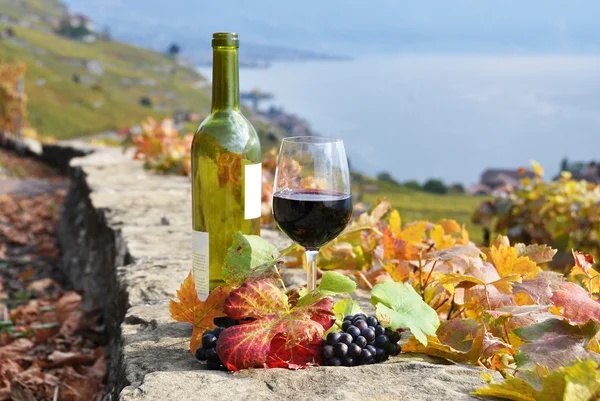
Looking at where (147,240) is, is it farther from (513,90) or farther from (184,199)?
(513,90)

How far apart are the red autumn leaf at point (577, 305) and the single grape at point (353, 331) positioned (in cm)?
46

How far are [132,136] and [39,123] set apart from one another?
251 feet

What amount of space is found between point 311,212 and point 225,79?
534mm

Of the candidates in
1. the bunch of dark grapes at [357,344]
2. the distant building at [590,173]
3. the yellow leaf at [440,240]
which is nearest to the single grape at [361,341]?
the bunch of dark grapes at [357,344]

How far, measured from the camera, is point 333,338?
59.4 inches

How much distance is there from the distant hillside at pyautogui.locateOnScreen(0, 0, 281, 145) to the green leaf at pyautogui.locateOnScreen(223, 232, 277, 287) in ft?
201

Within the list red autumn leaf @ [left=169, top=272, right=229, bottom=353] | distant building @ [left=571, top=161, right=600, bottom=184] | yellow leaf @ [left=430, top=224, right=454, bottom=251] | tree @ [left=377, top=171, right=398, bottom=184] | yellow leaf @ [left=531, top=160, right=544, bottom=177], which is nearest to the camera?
red autumn leaf @ [left=169, top=272, right=229, bottom=353]

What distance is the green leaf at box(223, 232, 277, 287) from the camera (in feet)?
5.10

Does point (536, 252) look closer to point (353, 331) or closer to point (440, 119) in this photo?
point (353, 331)

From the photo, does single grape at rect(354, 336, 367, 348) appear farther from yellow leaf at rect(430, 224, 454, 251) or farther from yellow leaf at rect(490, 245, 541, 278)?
yellow leaf at rect(430, 224, 454, 251)

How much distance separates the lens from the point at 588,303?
138 cm

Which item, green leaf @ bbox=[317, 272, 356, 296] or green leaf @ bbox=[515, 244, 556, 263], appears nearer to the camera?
green leaf @ bbox=[317, 272, 356, 296]

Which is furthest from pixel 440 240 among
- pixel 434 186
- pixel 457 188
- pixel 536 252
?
pixel 434 186

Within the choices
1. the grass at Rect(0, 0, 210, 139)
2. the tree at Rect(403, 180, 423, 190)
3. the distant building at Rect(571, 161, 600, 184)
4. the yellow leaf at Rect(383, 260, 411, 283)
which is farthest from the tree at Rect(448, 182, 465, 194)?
the grass at Rect(0, 0, 210, 139)
